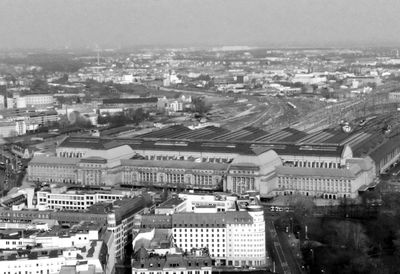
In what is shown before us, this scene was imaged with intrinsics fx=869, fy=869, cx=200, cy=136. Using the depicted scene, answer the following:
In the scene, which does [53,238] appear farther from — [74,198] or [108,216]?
[74,198]

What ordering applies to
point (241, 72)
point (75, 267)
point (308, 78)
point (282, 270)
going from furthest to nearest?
1. point (241, 72)
2. point (308, 78)
3. point (282, 270)
4. point (75, 267)

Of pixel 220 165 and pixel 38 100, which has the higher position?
pixel 220 165

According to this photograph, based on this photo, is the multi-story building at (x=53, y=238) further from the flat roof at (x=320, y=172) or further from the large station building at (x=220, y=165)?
the flat roof at (x=320, y=172)

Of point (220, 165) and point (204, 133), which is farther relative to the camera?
point (204, 133)

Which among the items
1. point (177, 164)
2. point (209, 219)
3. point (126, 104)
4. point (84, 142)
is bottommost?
point (126, 104)

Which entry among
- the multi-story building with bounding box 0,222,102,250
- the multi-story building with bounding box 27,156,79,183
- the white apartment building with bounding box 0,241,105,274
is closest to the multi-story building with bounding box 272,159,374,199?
the multi-story building with bounding box 27,156,79,183

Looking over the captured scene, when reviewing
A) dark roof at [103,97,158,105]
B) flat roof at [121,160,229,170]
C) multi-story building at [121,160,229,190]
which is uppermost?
flat roof at [121,160,229,170]

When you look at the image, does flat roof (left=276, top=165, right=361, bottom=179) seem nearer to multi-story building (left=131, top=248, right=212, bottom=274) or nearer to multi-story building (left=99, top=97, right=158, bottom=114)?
multi-story building (left=131, top=248, right=212, bottom=274)

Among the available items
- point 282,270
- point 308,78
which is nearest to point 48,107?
point 308,78

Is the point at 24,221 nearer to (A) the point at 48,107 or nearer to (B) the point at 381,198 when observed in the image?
(B) the point at 381,198

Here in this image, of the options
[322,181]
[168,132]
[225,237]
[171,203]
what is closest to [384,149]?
[322,181]

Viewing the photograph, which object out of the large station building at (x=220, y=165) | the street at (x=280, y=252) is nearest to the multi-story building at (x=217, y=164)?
the large station building at (x=220, y=165)
